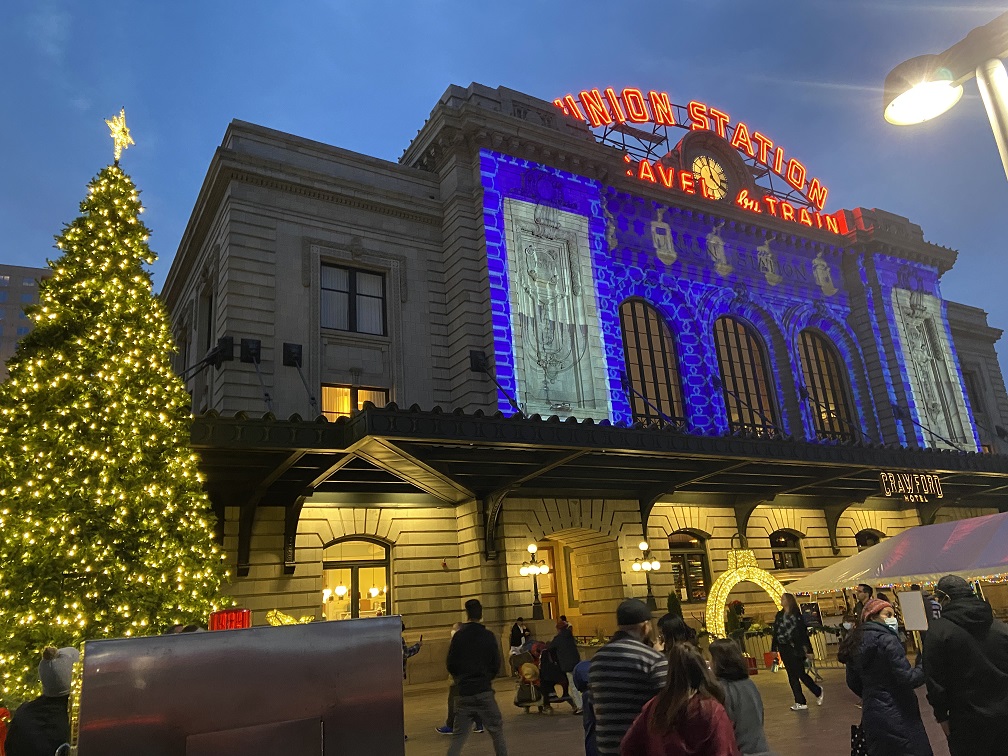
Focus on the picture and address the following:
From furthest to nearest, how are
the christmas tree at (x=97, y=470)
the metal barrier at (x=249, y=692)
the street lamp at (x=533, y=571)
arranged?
1. the street lamp at (x=533, y=571)
2. the christmas tree at (x=97, y=470)
3. the metal barrier at (x=249, y=692)

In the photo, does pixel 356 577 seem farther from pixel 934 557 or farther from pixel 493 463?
pixel 934 557

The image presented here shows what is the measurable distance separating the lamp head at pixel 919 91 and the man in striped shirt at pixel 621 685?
3720 millimetres

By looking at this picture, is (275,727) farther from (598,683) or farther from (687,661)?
(598,683)

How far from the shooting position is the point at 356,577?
2164cm

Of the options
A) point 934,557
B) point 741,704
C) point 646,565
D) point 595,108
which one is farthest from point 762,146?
point 741,704

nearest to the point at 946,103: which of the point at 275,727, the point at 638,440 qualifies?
the point at 275,727

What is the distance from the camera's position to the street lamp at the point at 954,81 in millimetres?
4172

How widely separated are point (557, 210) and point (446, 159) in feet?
14.6

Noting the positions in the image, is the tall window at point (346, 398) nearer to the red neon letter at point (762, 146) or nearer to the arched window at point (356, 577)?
the arched window at point (356, 577)

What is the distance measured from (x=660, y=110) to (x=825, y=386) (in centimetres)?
1467

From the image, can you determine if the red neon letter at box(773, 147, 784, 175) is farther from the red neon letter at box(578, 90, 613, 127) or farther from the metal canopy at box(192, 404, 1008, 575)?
the metal canopy at box(192, 404, 1008, 575)

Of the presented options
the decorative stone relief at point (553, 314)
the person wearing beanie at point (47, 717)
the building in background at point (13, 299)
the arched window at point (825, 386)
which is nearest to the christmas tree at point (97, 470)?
the person wearing beanie at point (47, 717)

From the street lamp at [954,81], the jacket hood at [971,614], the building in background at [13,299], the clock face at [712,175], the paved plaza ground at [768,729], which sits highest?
the building in background at [13,299]

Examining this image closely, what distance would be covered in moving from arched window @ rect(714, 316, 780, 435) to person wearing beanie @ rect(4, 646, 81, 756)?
1030 inches
